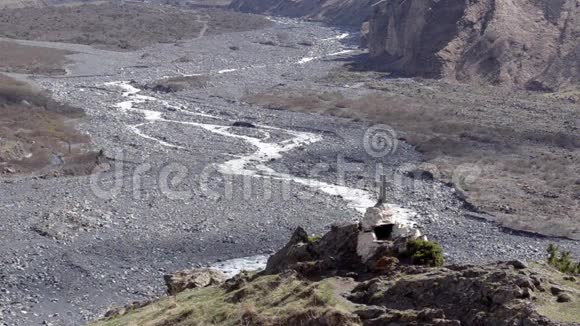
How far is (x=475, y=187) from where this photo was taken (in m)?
49.6

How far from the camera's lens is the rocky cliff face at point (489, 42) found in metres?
86.2

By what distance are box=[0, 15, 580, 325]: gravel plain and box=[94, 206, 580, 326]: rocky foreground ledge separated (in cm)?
919

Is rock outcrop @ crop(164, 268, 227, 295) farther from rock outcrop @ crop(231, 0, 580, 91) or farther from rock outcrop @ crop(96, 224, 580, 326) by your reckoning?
rock outcrop @ crop(231, 0, 580, 91)

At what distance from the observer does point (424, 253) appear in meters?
20.5

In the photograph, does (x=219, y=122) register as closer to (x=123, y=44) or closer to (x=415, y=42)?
(x=415, y=42)

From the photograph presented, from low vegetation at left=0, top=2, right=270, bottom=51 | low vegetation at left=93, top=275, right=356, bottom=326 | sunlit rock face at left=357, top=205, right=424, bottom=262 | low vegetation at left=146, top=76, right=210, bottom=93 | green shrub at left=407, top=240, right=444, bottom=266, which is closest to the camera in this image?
low vegetation at left=93, top=275, right=356, bottom=326

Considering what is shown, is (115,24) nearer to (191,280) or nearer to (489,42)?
(489,42)

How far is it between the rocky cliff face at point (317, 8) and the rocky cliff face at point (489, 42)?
47.3m

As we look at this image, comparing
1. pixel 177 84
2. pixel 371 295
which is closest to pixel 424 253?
pixel 371 295

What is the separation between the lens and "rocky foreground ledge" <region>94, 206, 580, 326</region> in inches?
659

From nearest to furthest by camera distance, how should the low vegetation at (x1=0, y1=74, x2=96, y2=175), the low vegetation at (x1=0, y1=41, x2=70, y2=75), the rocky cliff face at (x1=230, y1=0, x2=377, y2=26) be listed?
the low vegetation at (x1=0, y1=74, x2=96, y2=175) → the low vegetation at (x1=0, y1=41, x2=70, y2=75) → the rocky cliff face at (x1=230, y1=0, x2=377, y2=26)

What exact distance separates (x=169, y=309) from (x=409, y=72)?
75.4 m

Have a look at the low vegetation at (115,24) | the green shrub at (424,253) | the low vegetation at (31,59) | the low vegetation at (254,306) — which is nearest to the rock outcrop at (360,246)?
the green shrub at (424,253)

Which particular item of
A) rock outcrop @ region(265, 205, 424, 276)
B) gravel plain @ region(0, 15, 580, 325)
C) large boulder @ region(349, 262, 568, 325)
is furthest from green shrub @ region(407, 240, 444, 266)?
gravel plain @ region(0, 15, 580, 325)
